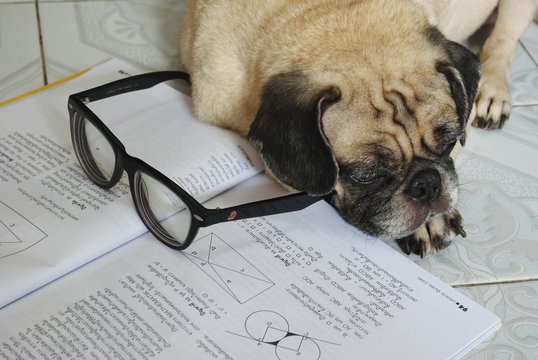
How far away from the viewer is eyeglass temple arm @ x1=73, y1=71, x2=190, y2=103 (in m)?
1.13

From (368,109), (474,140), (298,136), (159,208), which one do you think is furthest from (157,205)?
→ (474,140)

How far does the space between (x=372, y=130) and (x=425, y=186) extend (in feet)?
0.40

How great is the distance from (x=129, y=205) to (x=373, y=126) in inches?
16.2

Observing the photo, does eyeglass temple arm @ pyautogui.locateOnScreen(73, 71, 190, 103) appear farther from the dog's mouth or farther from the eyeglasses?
the dog's mouth

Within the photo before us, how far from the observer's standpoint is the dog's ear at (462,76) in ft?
3.25

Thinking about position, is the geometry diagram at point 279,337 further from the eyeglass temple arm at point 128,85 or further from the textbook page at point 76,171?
the eyeglass temple arm at point 128,85

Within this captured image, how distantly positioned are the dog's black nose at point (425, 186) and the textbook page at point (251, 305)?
3.7 inches

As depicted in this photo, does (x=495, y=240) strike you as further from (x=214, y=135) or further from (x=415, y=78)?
(x=214, y=135)

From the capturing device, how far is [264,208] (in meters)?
0.96

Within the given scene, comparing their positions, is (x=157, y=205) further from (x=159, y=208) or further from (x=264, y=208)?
(x=264, y=208)

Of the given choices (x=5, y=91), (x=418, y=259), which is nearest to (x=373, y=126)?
(x=418, y=259)

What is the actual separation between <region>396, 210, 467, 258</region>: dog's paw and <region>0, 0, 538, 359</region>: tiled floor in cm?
2

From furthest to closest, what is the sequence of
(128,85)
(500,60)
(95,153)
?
1. (500,60)
2. (128,85)
3. (95,153)

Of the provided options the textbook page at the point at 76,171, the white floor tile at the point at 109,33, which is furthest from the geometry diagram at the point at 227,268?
the white floor tile at the point at 109,33
